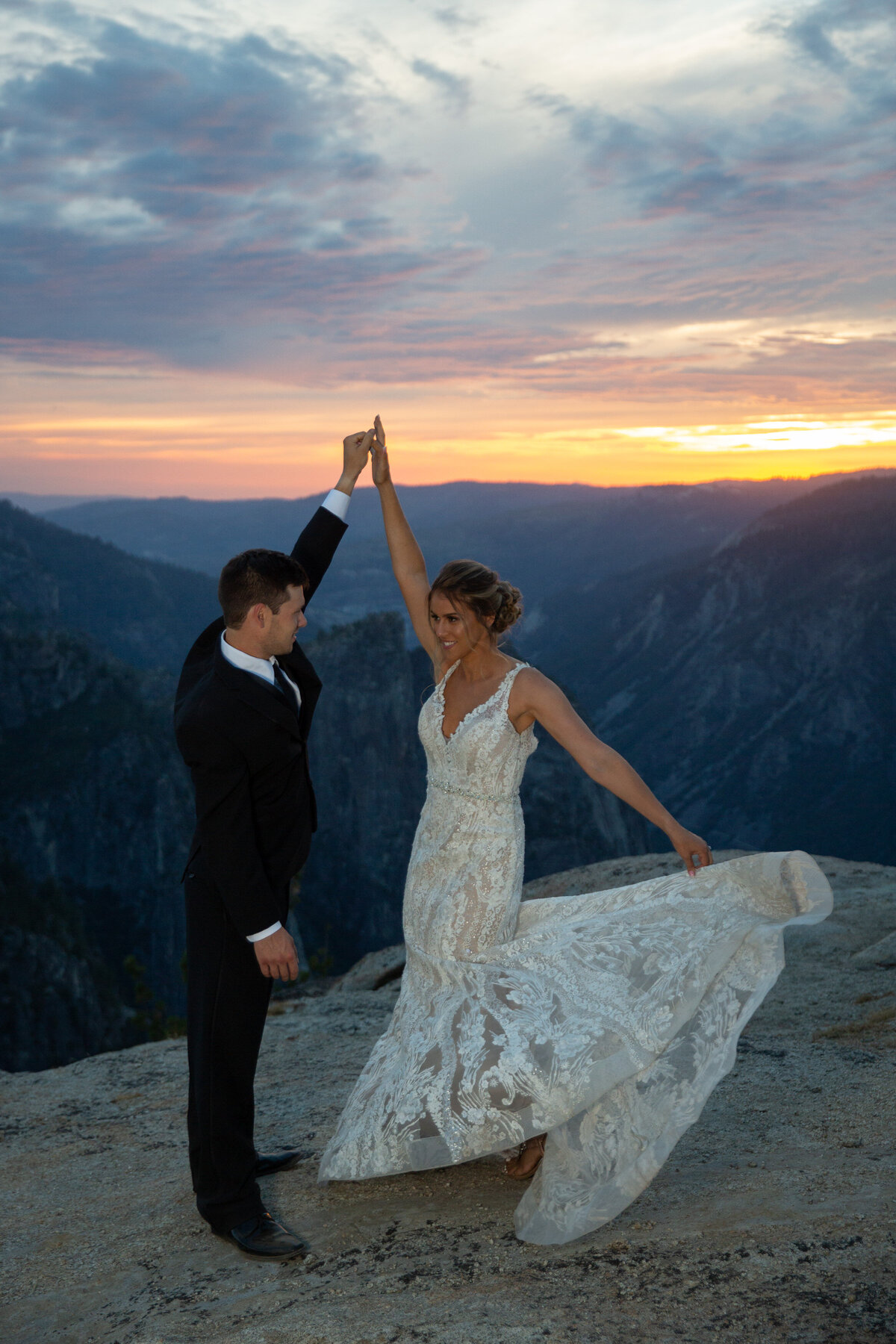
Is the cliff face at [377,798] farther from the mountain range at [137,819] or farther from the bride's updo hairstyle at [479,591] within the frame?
the bride's updo hairstyle at [479,591]

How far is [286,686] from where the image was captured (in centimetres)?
356

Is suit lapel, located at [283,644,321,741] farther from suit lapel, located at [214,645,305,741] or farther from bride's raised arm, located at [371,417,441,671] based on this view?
bride's raised arm, located at [371,417,441,671]

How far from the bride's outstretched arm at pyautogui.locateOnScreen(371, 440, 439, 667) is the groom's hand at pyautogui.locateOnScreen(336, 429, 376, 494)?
0.09 metres

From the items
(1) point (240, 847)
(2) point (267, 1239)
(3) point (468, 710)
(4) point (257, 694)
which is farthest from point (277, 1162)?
(4) point (257, 694)

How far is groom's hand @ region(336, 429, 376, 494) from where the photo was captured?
4512 mm

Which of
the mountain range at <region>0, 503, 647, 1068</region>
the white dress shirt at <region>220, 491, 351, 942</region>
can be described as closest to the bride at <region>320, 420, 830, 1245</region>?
the white dress shirt at <region>220, 491, 351, 942</region>

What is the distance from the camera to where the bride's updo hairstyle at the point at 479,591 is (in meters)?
3.82

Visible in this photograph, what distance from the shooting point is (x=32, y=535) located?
141 meters

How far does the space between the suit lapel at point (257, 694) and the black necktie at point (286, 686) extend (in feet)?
0.20

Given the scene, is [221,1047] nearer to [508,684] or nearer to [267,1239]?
[267,1239]

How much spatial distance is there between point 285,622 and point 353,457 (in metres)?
1.40

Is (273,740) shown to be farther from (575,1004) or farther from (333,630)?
(333,630)

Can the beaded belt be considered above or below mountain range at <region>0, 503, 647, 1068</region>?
above

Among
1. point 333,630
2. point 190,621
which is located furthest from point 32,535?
point 333,630
